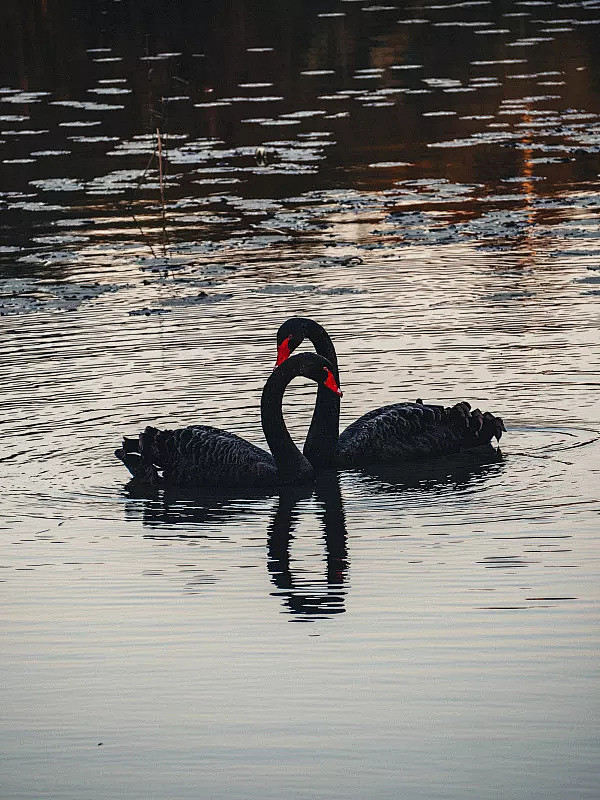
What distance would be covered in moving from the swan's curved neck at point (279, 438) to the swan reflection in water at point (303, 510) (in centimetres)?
9

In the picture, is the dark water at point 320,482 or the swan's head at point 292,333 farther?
the swan's head at point 292,333

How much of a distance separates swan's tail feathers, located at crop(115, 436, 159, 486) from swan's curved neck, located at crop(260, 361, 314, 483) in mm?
630

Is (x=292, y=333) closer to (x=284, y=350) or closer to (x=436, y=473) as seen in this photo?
(x=284, y=350)

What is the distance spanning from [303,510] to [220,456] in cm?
63

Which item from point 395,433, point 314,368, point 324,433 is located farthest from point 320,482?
point 314,368

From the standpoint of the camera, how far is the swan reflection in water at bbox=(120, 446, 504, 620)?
7.06 metres

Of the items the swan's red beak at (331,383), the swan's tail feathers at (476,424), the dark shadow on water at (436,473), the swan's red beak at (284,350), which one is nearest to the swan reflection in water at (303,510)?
the dark shadow on water at (436,473)

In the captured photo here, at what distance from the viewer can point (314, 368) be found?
905 cm

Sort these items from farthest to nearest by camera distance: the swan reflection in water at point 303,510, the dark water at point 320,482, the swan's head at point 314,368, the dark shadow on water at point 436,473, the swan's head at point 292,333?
1. the swan's head at point 292,333
2. the swan's head at point 314,368
3. the dark shadow on water at point 436,473
4. the swan reflection in water at point 303,510
5. the dark water at point 320,482

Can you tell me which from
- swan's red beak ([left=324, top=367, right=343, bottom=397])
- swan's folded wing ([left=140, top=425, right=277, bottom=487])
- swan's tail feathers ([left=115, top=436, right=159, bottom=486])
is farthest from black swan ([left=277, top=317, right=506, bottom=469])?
swan's tail feathers ([left=115, top=436, right=159, bottom=486])

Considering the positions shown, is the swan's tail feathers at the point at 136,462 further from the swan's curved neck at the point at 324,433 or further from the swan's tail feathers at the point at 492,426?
the swan's tail feathers at the point at 492,426

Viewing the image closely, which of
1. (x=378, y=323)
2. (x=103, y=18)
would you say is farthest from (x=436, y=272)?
(x=103, y=18)

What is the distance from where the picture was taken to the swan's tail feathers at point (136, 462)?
880cm

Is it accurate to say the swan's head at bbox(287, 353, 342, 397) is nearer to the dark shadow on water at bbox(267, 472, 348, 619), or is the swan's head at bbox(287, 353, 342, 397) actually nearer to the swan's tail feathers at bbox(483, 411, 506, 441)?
the dark shadow on water at bbox(267, 472, 348, 619)
